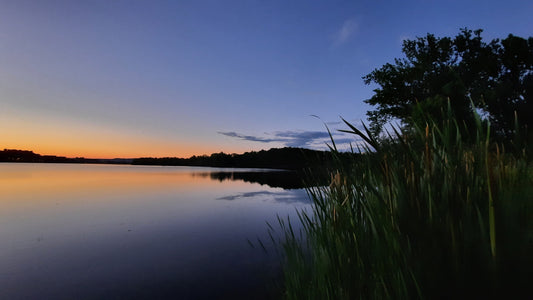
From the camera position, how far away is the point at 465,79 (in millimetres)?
31312

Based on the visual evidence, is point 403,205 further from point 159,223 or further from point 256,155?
point 256,155

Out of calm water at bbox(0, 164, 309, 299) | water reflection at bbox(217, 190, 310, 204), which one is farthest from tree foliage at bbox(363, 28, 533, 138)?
calm water at bbox(0, 164, 309, 299)

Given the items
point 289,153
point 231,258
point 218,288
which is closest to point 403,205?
point 218,288

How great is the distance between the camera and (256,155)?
5984 inches

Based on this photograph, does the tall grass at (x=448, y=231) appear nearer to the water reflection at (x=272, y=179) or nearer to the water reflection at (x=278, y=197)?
the water reflection at (x=272, y=179)

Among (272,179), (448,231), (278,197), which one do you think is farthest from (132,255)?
(272,179)

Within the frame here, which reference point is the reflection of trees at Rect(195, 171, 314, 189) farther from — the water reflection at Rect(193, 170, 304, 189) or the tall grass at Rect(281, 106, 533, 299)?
the tall grass at Rect(281, 106, 533, 299)

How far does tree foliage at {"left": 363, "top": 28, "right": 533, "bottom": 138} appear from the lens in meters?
27.7

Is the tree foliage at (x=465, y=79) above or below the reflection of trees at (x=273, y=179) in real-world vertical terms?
above

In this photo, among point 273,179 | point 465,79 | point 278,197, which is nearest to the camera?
point 278,197

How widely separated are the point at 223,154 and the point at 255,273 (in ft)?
509

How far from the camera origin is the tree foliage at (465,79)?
2766 centimetres

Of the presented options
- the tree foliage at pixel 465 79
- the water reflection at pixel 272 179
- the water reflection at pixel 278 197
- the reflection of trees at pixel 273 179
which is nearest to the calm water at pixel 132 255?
the water reflection at pixel 278 197

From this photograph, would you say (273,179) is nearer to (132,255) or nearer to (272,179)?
(272,179)
